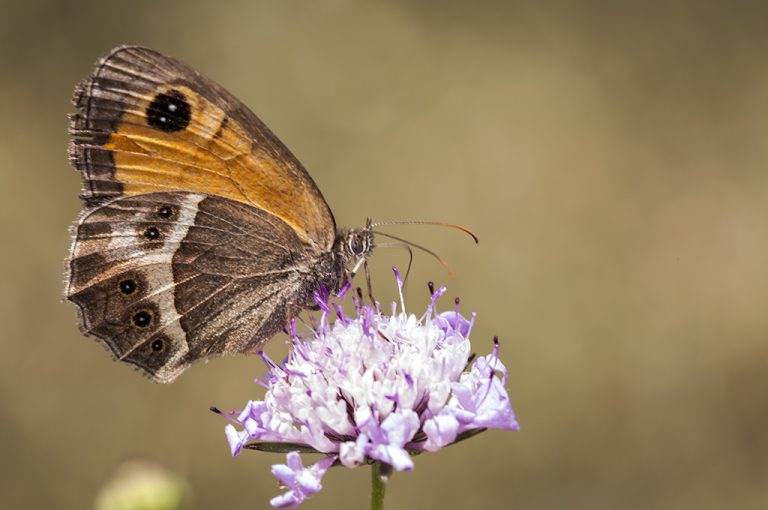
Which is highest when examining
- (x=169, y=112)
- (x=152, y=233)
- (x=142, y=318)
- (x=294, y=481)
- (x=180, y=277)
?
(x=169, y=112)

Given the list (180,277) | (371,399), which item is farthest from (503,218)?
(371,399)

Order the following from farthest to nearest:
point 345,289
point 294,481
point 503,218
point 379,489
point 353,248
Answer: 1. point 503,218
2. point 353,248
3. point 345,289
4. point 294,481
5. point 379,489

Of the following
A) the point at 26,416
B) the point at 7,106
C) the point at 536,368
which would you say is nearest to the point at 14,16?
the point at 7,106

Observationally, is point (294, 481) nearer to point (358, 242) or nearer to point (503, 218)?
point (358, 242)

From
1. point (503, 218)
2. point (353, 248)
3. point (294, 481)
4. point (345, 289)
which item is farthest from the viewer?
point (503, 218)

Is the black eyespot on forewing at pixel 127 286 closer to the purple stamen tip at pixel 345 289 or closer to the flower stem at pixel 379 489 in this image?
the purple stamen tip at pixel 345 289

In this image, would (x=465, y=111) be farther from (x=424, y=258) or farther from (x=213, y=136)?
(x=213, y=136)
